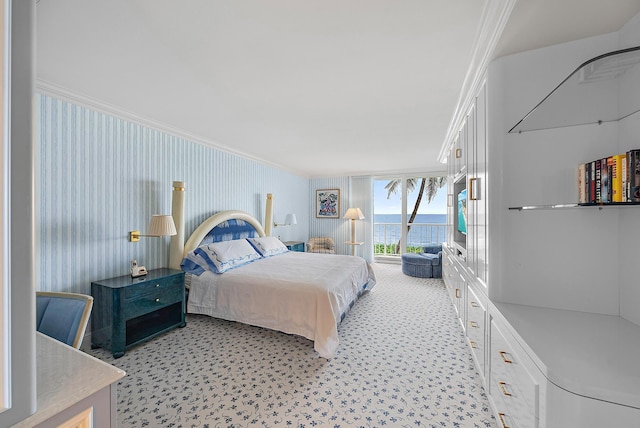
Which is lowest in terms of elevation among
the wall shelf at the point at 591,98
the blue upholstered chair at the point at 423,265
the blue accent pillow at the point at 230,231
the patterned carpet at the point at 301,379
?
the patterned carpet at the point at 301,379

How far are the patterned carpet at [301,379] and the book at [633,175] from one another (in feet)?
4.87

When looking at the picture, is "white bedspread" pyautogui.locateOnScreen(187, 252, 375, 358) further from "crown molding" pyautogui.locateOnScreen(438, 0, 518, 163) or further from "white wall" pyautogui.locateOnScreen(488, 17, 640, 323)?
"crown molding" pyautogui.locateOnScreen(438, 0, 518, 163)

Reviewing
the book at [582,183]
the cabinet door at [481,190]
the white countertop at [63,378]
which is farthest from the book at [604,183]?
the white countertop at [63,378]

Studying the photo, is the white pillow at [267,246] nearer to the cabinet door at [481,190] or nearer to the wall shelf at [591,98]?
the cabinet door at [481,190]

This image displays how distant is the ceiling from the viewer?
1.35 metres

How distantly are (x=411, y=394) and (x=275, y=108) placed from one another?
2.75 meters

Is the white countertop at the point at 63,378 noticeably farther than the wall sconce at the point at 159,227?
No

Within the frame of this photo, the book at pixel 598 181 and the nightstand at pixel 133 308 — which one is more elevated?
the book at pixel 598 181

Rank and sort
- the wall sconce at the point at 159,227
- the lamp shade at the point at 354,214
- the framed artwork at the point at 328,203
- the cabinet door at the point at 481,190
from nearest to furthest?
the cabinet door at the point at 481,190 → the wall sconce at the point at 159,227 → the lamp shade at the point at 354,214 → the framed artwork at the point at 328,203

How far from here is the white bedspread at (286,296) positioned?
237cm

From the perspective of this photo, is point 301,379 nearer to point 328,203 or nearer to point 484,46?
point 484,46

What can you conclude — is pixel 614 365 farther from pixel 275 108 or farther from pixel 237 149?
pixel 237 149

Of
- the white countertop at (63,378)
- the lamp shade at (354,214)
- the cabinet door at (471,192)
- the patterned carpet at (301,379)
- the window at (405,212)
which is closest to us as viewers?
the white countertop at (63,378)

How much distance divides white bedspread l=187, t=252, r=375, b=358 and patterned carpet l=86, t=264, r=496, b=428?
0.62 feet
